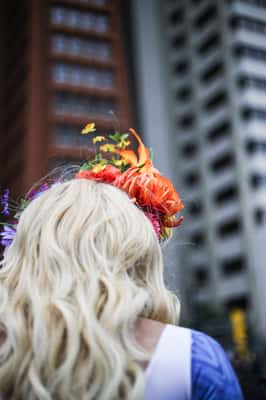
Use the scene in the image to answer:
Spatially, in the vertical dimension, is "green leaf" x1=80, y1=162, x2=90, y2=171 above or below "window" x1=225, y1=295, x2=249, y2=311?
above

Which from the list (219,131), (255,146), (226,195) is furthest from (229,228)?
(219,131)

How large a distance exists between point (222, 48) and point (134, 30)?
1074 cm

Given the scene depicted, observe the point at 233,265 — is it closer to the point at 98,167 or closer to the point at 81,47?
the point at 81,47

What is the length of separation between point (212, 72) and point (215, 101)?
10.0 ft

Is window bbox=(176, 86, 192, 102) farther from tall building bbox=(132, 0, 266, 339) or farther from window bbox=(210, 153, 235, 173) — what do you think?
window bbox=(210, 153, 235, 173)

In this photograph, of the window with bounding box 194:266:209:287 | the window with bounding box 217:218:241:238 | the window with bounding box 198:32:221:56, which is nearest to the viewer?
the window with bounding box 217:218:241:238

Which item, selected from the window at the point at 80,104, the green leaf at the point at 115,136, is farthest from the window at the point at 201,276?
the green leaf at the point at 115,136

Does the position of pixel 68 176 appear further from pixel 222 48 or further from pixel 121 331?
pixel 222 48

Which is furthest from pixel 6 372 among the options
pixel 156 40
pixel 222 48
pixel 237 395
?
pixel 156 40

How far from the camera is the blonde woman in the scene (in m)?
1.43

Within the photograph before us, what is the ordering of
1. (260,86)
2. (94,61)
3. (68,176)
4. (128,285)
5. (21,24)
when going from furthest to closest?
(21,24) < (94,61) < (260,86) < (68,176) < (128,285)

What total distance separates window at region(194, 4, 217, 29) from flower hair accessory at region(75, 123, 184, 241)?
50.4 m

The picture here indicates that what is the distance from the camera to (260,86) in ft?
147

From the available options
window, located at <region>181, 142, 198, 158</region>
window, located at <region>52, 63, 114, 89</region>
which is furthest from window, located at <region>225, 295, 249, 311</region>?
window, located at <region>52, 63, 114, 89</region>
